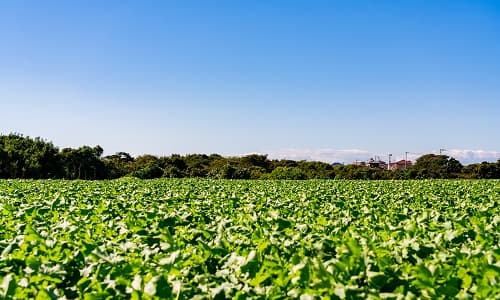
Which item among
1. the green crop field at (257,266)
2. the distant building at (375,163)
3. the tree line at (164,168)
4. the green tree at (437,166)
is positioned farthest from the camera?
the distant building at (375,163)

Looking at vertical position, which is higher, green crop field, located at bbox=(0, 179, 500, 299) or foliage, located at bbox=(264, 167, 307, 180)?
foliage, located at bbox=(264, 167, 307, 180)

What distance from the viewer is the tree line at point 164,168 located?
5219cm

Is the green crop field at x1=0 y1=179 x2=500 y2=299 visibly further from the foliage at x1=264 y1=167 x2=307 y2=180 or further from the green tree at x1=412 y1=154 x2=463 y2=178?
the green tree at x1=412 y1=154 x2=463 y2=178

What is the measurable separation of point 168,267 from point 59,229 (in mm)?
3075

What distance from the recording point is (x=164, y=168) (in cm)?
6544

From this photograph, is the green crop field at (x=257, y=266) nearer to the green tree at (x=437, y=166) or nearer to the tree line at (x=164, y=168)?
the tree line at (x=164, y=168)

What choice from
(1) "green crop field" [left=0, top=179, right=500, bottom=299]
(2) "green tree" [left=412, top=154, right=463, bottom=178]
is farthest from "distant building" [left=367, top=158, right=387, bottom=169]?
(1) "green crop field" [left=0, top=179, right=500, bottom=299]

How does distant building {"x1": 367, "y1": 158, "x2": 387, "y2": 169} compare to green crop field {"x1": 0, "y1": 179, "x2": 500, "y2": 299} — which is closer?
green crop field {"x1": 0, "y1": 179, "x2": 500, "y2": 299}

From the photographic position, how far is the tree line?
52.2 metres

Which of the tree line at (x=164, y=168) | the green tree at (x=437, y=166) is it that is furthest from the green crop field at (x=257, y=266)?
the green tree at (x=437, y=166)

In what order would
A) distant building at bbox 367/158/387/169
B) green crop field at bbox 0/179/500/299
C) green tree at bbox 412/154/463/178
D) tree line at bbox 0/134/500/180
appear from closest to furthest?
1. green crop field at bbox 0/179/500/299
2. tree line at bbox 0/134/500/180
3. green tree at bbox 412/154/463/178
4. distant building at bbox 367/158/387/169

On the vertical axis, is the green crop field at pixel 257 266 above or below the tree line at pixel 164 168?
below

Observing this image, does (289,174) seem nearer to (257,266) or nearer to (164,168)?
(164,168)

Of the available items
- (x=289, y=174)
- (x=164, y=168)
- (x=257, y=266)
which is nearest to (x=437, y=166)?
(x=289, y=174)
